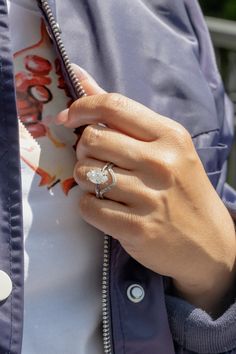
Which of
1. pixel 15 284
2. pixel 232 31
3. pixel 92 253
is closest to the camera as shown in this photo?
pixel 15 284

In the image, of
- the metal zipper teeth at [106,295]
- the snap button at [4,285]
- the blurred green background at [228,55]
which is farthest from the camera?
the blurred green background at [228,55]

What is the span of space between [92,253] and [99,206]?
0.31 feet

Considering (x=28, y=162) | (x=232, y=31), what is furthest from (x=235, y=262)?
(x=232, y=31)

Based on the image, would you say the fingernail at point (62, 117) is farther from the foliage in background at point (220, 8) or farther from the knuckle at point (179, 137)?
the foliage in background at point (220, 8)

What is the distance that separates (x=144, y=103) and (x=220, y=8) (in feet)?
8.31

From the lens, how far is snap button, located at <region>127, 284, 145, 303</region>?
1021 millimetres

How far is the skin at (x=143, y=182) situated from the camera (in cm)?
95

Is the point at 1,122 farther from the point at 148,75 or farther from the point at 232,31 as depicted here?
the point at 232,31

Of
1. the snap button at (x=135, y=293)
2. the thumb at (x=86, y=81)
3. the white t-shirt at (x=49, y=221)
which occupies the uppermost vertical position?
the thumb at (x=86, y=81)

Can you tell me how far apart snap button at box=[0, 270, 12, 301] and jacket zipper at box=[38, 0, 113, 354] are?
152 millimetres

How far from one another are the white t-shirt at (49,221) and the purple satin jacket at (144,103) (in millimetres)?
30

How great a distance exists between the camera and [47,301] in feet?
3.22

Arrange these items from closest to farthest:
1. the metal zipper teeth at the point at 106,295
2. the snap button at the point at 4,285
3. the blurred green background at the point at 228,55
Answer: the snap button at the point at 4,285 < the metal zipper teeth at the point at 106,295 < the blurred green background at the point at 228,55

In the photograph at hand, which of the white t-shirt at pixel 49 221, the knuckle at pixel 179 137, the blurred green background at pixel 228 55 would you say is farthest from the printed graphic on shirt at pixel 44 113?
the blurred green background at pixel 228 55
